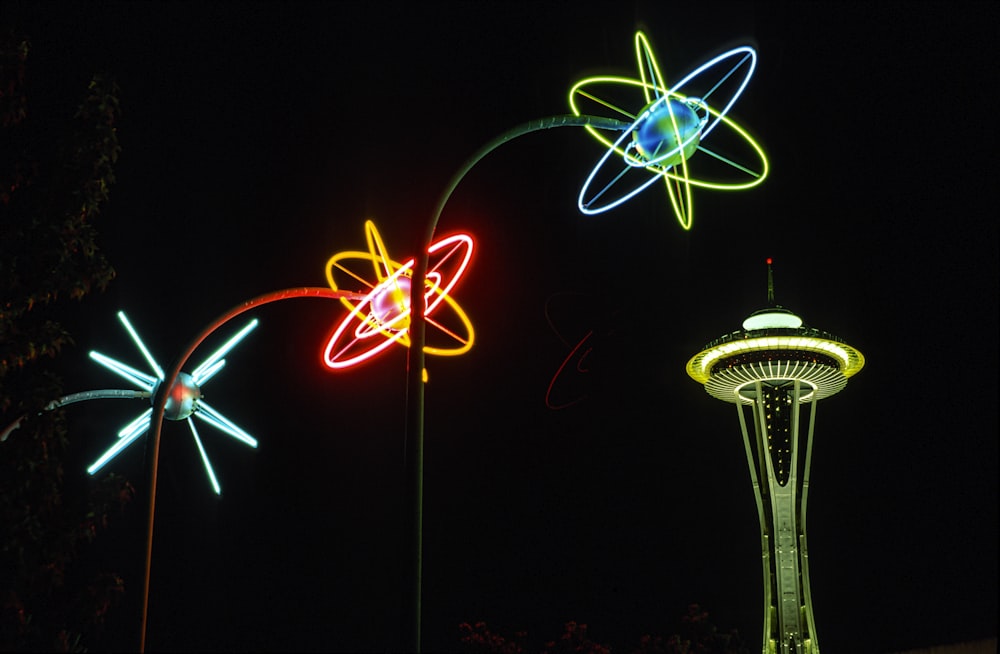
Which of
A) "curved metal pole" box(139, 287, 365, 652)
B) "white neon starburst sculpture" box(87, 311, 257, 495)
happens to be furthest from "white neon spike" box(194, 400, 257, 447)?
"curved metal pole" box(139, 287, 365, 652)

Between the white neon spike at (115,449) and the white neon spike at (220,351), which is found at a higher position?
the white neon spike at (220,351)

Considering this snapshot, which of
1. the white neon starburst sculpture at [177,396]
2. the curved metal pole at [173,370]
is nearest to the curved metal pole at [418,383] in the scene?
the curved metal pole at [173,370]

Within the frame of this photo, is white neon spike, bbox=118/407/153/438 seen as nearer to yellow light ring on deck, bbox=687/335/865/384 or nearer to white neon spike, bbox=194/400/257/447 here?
white neon spike, bbox=194/400/257/447

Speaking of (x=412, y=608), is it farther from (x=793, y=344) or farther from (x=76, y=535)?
(x=793, y=344)

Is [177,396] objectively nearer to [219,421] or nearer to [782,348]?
[219,421]

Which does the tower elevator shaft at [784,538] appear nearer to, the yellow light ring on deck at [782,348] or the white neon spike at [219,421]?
the yellow light ring on deck at [782,348]

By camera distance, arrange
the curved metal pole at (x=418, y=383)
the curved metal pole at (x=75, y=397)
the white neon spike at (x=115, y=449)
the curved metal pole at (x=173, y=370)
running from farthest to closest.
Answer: the white neon spike at (x=115, y=449) → the curved metal pole at (x=173, y=370) → the curved metal pole at (x=75, y=397) → the curved metal pole at (x=418, y=383)

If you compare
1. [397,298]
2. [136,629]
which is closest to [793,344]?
[397,298]
